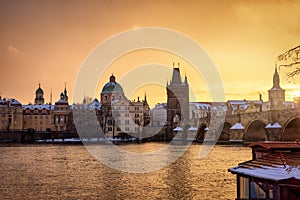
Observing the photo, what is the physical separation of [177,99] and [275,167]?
4542 inches

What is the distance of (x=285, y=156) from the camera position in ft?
37.0

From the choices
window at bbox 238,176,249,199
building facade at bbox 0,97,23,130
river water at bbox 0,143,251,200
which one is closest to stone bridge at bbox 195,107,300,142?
river water at bbox 0,143,251,200

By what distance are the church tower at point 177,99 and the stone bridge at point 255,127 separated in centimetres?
1912

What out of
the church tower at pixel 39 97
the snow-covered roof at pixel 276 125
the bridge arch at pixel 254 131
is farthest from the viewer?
the church tower at pixel 39 97

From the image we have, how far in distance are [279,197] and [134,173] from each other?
1787 centimetres

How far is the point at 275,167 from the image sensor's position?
10.2m

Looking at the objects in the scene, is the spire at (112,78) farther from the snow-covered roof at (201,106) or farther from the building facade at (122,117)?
the snow-covered roof at (201,106)

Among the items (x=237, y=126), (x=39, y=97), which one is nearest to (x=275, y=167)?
(x=237, y=126)

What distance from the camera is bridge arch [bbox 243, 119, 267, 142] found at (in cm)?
7762

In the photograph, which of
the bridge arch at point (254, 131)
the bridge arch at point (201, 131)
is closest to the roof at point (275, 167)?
the bridge arch at point (254, 131)

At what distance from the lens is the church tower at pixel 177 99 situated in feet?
400

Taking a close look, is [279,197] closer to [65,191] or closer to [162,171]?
[65,191]

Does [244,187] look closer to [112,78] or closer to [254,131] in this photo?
[254,131]

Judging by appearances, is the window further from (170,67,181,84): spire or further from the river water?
(170,67,181,84): spire
